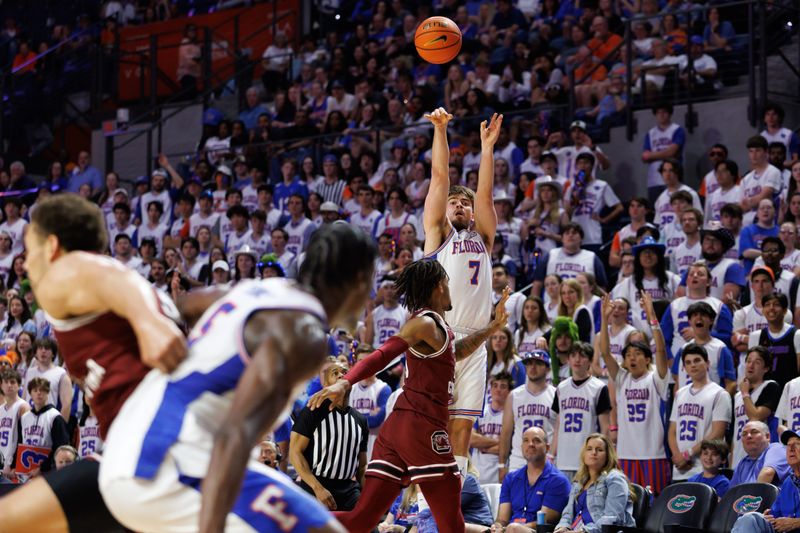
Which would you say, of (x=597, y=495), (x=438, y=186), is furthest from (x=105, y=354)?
(x=597, y=495)

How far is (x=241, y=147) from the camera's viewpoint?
19.3 metres

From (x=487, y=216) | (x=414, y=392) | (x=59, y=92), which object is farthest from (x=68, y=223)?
(x=59, y=92)

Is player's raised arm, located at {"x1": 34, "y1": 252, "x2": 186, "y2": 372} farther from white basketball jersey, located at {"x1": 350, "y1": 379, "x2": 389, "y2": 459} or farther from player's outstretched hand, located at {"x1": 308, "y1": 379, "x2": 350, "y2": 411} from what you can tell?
white basketball jersey, located at {"x1": 350, "y1": 379, "x2": 389, "y2": 459}

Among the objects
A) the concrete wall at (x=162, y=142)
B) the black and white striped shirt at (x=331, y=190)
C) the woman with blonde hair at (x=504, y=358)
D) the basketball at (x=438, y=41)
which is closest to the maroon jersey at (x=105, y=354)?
the basketball at (x=438, y=41)

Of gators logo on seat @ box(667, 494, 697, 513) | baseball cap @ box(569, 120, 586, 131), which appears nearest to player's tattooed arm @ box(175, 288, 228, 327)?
gators logo on seat @ box(667, 494, 697, 513)

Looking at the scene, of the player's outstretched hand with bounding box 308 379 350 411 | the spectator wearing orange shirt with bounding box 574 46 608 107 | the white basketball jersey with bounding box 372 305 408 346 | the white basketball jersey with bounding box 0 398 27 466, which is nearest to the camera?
the player's outstretched hand with bounding box 308 379 350 411

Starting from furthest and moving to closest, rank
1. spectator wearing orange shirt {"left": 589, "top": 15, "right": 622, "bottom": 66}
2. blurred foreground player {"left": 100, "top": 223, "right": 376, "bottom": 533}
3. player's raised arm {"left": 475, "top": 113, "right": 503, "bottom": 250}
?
spectator wearing orange shirt {"left": 589, "top": 15, "right": 622, "bottom": 66}
player's raised arm {"left": 475, "top": 113, "right": 503, "bottom": 250}
blurred foreground player {"left": 100, "top": 223, "right": 376, "bottom": 533}

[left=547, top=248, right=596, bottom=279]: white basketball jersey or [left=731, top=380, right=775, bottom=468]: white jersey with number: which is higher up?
[left=547, top=248, right=596, bottom=279]: white basketball jersey

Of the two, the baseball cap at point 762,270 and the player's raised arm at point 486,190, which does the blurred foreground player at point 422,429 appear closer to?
the player's raised arm at point 486,190

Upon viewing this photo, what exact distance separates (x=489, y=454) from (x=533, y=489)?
1.57 m

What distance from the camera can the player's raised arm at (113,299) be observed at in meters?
3.59

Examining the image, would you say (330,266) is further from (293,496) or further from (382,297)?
(382,297)

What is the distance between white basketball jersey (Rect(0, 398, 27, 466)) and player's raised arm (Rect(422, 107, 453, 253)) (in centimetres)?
742

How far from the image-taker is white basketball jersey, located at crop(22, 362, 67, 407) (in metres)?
14.3
